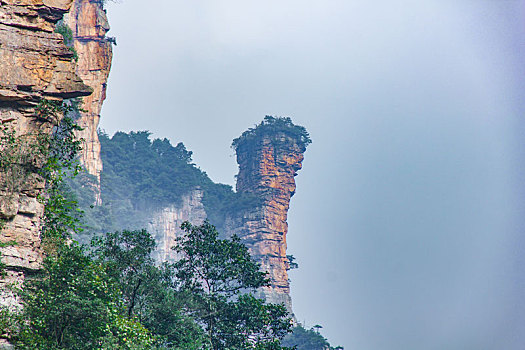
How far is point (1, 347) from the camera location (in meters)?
14.8

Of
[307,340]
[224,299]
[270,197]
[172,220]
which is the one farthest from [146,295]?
[172,220]

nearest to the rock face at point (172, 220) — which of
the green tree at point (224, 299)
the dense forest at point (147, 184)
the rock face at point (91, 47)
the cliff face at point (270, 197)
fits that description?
the dense forest at point (147, 184)

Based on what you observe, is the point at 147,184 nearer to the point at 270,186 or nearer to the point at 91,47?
the point at 270,186

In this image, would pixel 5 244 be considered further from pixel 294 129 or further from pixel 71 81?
pixel 294 129

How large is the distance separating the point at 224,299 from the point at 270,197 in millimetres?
46332

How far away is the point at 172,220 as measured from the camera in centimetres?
8069

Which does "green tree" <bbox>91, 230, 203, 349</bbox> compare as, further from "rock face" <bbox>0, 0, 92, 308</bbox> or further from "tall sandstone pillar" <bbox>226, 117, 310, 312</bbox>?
"tall sandstone pillar" <bbox>226, 117, 310, 312</bbox>

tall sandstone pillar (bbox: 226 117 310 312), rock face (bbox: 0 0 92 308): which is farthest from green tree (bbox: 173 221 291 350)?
tall sandstone pillar (bbox: 226 117 310 312)

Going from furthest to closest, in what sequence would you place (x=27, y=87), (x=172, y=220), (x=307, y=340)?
1. (x=172, y=220)
2. (x=307, y=340)
3. (x=27, y=87)

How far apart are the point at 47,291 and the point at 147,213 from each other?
6439 centimetres

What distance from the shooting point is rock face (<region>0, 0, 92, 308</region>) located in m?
17.5

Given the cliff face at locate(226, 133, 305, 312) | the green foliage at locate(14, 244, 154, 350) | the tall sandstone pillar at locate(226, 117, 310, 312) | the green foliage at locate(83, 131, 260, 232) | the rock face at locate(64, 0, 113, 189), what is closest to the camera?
the green foliage at locate(14, 244, 154, 350)

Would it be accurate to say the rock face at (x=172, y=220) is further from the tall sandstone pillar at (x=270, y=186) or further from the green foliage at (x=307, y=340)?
the green foliage at (x=307, y=340)

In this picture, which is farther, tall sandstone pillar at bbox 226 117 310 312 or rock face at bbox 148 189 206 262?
rock face at bbox 148 189 206 262
